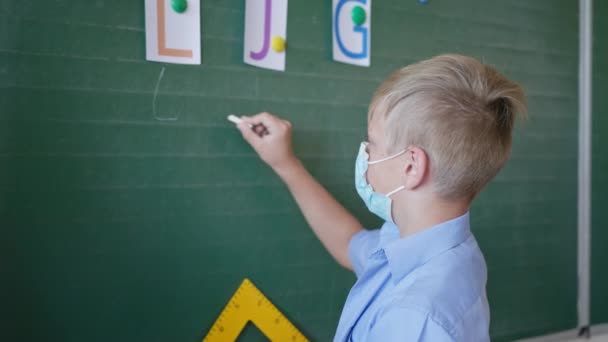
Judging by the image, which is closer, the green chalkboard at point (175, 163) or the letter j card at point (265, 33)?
the green chalkboard at point (175, 163)

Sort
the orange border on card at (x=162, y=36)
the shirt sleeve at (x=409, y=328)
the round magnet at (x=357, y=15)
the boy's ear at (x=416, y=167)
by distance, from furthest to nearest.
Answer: the round magnet at (x=357, y=15) → the orange border on card at (x=162, y=36) → the boy's ear at (x=416, y=167) → the shirt sleeve at (x=409, y=328)

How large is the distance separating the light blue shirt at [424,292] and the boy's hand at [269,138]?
0.24 m

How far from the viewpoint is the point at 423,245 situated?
72 cm

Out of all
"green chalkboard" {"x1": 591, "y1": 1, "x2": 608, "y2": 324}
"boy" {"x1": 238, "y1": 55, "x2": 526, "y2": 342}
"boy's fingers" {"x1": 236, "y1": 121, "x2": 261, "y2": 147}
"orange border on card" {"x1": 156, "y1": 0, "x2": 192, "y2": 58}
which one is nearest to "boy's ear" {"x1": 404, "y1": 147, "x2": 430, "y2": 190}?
"boy" {"x1": 238, "y1": 55, "x2": 526, "y2": 342}

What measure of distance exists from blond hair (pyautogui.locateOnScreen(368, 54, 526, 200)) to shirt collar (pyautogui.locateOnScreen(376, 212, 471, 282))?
49 mm

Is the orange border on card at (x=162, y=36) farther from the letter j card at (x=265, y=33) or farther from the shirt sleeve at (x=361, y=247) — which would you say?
the shirt sleeve at (x=361, y=247)

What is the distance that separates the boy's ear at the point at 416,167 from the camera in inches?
28.1

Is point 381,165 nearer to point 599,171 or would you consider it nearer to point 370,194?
point 370,194

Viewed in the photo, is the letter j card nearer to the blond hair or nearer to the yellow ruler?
the blond hair

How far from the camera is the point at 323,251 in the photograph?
3.36ft

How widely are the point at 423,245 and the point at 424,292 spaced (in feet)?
0.31

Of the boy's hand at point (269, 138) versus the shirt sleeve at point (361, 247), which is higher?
the boy's hand at point (269, 138)

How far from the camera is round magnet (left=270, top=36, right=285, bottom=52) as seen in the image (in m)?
0.93

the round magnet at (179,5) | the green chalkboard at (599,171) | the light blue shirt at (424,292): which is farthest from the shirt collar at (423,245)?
the green chalkboard at (599,171)
